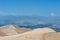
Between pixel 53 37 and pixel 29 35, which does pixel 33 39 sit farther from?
pixel 53 37

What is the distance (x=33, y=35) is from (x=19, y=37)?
153 mm

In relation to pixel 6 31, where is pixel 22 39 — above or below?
below

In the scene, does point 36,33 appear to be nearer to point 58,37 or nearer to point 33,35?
point 33,35

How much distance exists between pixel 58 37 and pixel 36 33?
251mm

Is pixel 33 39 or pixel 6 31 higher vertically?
pixel 6 31

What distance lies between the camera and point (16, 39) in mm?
1723

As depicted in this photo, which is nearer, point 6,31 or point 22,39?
point 22,39

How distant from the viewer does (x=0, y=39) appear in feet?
5.77

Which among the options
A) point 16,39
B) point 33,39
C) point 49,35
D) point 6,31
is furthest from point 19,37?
point 6,31

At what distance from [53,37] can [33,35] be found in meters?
0.22

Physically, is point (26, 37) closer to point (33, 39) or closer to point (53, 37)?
point (33, 39)

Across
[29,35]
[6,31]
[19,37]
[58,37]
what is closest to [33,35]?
[29,35]

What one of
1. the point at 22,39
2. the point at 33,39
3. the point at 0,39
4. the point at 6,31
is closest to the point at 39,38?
the point at 33,39

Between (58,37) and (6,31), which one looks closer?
(58,37)
